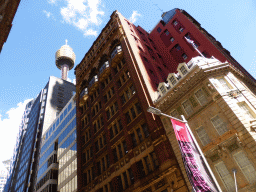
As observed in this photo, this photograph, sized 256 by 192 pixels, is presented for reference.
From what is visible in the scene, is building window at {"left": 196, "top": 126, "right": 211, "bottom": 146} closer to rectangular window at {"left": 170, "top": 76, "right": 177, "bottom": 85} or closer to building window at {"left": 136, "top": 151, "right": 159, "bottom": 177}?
building window at {"left": 136, "top": 151, "right": 159, "bottom": 177}

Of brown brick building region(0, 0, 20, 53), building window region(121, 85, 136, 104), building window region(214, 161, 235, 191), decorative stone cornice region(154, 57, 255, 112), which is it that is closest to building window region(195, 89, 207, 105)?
decorative stone cornice region(154, 57, 255, 112)

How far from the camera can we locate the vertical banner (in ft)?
39.3

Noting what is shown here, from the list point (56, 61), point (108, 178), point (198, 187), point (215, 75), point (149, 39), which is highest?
point (56, 61)

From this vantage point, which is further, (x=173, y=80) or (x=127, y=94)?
(x=127, y=94)

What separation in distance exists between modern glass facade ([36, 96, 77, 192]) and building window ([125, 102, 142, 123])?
17553 millimetres

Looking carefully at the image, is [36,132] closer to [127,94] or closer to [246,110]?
[127,94]

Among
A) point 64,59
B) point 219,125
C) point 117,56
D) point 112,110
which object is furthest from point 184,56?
point 64,59

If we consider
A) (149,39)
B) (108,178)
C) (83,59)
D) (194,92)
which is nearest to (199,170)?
(194,92)

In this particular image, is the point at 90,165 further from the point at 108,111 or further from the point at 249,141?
the point at 249,141

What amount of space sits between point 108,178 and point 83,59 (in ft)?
111

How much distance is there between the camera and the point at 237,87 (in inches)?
862

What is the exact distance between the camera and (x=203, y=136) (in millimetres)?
20922

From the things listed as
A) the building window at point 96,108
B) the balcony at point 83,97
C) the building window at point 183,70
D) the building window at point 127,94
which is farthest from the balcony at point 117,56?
the building window at point 183,70

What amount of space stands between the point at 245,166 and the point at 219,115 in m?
5.11
